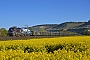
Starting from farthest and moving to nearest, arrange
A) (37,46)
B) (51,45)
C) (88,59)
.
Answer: (51,45) → (37,46) → (88,59)

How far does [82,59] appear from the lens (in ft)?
19.3

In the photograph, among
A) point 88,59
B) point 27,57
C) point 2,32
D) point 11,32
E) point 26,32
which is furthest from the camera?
point 2,32

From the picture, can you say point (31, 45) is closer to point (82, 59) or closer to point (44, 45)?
point (44, 45)

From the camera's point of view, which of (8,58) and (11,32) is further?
(11,32)

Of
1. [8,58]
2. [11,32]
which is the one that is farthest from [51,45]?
[11,32]

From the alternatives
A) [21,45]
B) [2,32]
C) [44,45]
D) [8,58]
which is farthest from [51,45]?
[2,32]

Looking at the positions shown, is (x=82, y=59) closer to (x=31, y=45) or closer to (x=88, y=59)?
(x=88, y=59)

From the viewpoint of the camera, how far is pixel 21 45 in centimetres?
1248

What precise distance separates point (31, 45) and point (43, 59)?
614 cm

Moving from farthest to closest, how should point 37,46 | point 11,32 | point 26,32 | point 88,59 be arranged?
point 26,32, point 11,32, point 37,46, point 88,59

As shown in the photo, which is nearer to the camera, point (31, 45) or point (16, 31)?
point (31, 45)

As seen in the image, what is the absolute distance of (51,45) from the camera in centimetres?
1242

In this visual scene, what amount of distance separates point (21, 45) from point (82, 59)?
693 centimetres

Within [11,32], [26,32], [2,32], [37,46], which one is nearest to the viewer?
[37,46]
